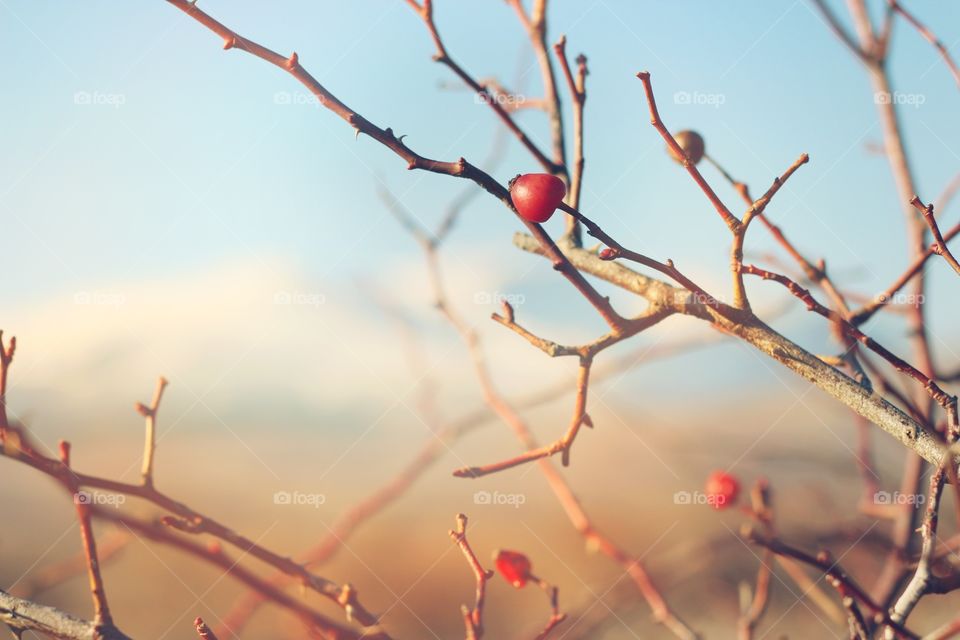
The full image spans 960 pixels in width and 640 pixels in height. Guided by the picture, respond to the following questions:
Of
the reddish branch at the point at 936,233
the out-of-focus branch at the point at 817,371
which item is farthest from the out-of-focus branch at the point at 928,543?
the reddish branch at the point at 936,233

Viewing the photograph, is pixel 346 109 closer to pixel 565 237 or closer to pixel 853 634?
pixel 565 237

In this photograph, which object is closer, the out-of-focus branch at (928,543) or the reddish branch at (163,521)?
the out-of-focus branch at (928,543)

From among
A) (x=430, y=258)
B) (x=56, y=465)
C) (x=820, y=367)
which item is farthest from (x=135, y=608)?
(x=820, y=367)

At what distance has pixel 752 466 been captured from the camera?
291 centimetres

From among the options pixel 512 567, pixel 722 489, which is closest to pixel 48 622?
pixel 512 567

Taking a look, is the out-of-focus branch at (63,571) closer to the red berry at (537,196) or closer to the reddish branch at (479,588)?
the reddish branch at (479,588)

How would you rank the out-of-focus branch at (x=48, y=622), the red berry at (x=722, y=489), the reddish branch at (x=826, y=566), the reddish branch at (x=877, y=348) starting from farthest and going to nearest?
the red berry at (x=722, y=489)
the out-of-focus branch at (x=48, y=622)
the reddish branch at (x=877, y=348)
the reddish branch at (x=826, y=566)

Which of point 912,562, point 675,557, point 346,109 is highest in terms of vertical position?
point 912,562

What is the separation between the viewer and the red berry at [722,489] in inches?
64.3

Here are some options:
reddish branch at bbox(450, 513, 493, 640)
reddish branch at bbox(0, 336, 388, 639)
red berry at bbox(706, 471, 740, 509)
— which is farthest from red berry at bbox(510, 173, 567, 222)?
red berry at bbox(706, 471, 740, 509)

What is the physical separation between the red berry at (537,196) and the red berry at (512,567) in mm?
588

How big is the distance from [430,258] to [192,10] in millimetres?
1018

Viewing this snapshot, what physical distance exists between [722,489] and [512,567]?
731 millimetres

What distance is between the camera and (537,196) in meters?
0.83
